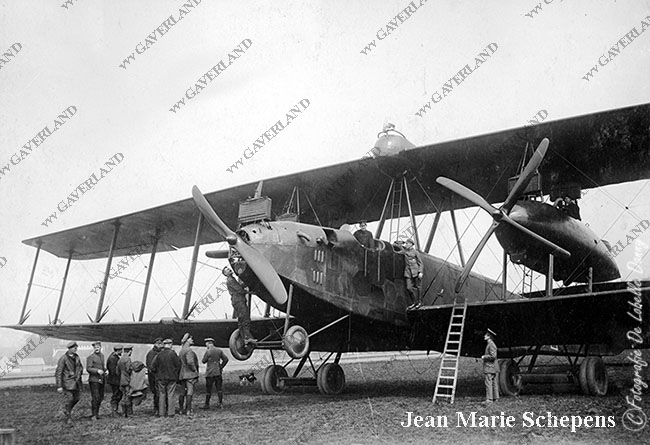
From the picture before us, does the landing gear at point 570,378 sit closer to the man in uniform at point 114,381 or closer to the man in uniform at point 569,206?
the man in uniform at point 569,206

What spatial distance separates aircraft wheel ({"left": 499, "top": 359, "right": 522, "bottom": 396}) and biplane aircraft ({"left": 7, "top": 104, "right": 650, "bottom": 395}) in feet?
0.16

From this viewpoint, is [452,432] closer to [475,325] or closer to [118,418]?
[475,325]

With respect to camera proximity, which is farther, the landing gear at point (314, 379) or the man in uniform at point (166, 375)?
the landing gear at point (314, 379)

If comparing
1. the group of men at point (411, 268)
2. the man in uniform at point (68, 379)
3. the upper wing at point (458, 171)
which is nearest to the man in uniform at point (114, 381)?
the man in uniform at point (68, 379)

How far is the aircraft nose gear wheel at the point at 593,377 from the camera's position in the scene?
11.1 metres

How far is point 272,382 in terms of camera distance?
13.1m

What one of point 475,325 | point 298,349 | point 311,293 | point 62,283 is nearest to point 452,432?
point 298,349

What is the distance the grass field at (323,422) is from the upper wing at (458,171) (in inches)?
198

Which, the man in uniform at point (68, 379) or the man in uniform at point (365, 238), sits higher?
the man in uniform at point (365, 238)

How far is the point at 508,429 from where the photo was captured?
731 centimetres

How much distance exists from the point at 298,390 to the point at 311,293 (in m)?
3.89

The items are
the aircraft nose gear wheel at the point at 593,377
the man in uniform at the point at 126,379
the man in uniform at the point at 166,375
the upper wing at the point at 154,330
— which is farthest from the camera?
the upper wing at the point at 154,330

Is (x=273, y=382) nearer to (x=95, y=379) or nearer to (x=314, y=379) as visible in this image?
(x=314, y=379)

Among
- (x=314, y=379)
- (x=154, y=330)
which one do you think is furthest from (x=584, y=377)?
(x=154, y=330)
